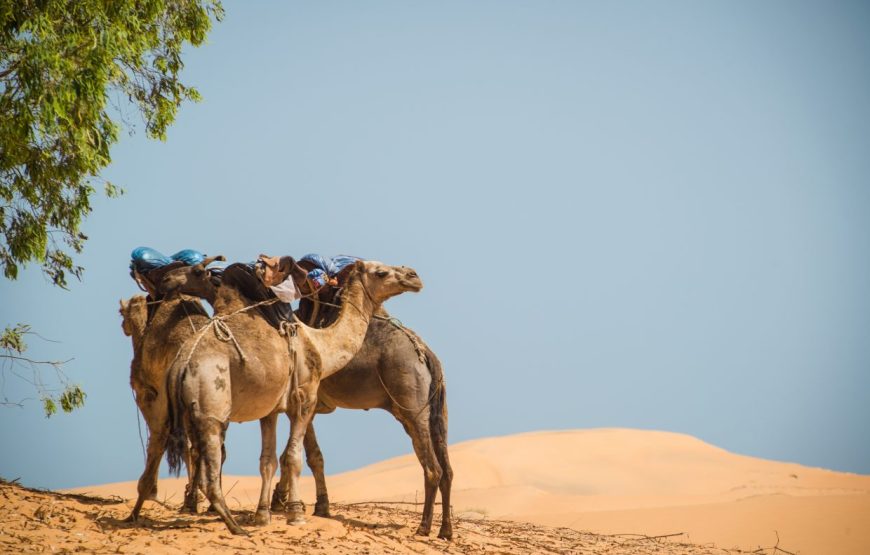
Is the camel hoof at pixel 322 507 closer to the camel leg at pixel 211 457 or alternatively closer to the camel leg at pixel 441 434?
the camel leg at pixel 441 434

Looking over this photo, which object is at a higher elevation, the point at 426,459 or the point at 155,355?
the point at 155,355

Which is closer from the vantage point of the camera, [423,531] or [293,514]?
[293,514]

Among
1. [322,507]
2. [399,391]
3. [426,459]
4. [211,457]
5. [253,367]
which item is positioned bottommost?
[322,507]

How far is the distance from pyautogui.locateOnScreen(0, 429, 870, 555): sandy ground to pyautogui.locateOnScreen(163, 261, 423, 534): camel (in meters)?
0.74

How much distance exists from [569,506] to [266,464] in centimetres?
1629

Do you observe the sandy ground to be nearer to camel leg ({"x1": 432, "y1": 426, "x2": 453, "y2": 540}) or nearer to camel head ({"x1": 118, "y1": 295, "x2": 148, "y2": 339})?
camel leg ({"x1": 432, "y1": 426, "x2": 453, "y2": 540})

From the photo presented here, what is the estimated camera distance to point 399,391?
13.6m

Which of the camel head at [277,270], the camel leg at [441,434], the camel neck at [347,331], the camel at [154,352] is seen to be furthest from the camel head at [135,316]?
the camel leg at [441,434]

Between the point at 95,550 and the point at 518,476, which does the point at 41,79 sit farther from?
the point at 518,476

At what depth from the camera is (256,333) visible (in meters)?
11.2

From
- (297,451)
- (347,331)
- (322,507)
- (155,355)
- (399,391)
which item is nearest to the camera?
(155,355)

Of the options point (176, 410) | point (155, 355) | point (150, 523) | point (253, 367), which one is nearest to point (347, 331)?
point (253, 367)

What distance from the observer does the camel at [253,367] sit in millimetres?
10281

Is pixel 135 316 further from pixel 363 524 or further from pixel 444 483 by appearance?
pixel 444 483
